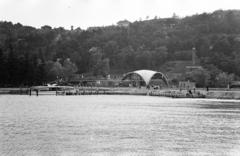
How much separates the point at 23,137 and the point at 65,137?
3.26 metres

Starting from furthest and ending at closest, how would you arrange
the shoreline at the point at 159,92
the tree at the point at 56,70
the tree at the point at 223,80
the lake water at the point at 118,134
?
the tree at the point at 56,70, the tree at the point at 223,80, the shoreline at the point at 159,92, the lake water at the point at 118,134

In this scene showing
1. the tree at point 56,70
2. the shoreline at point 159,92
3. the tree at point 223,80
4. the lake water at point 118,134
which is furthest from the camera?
the tree at point 56,70

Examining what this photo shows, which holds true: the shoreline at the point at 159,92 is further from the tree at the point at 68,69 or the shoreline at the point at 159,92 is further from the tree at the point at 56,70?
the tree at the point at 68,69

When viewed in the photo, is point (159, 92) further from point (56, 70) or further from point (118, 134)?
point (118, 134)

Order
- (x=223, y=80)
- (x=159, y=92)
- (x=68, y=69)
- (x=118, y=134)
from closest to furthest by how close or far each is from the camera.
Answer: (x=118, y=134), (x=159, y=92), (x=223, y=80), (x=68, y=69)

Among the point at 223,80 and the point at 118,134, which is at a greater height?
the point at 223,80

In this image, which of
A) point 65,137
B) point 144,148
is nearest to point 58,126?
point 65,137

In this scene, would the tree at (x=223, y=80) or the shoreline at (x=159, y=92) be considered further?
the tree at (x=223, y=80)

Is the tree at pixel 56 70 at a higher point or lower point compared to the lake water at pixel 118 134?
higher

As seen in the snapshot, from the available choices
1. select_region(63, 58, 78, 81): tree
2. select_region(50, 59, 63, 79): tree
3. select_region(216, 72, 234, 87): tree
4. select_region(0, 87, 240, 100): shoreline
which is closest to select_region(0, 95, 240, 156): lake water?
select_region(0, 87, 240, 100): shoreline

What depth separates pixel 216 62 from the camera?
194 meters

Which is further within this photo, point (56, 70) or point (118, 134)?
point (56, 70)

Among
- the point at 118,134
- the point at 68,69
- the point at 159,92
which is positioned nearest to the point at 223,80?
the point at 159,92

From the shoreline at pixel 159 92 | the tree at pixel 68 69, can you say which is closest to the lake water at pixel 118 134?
the shoreline at pixel 159 92
